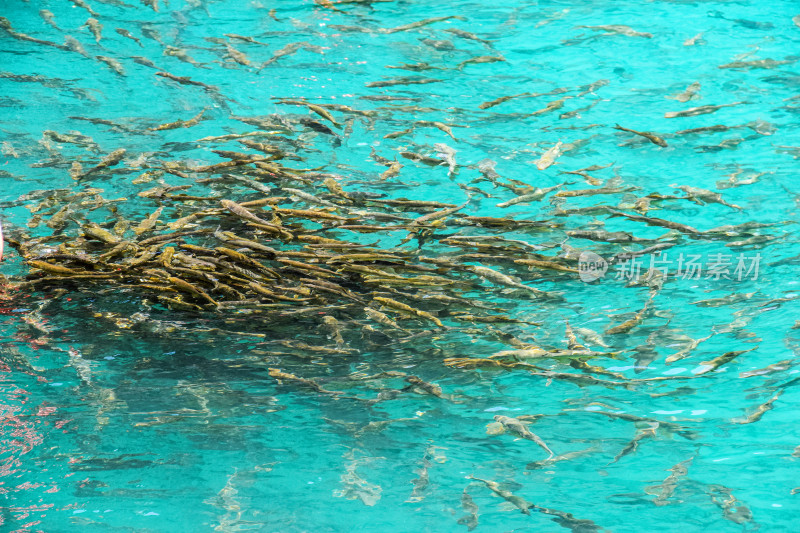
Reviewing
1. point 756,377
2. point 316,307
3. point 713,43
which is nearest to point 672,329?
point 756,377

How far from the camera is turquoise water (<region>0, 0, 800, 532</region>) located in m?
2.16

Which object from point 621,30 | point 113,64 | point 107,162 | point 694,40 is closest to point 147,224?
point 107,162

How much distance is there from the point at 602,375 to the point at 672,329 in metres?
0.46

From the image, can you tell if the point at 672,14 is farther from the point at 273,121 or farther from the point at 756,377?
the point at 756,377

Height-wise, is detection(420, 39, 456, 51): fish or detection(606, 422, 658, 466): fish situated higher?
detection(420, 39, 456, 51): fish

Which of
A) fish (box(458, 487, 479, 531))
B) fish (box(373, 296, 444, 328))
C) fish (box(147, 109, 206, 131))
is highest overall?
fish (box(147, 109, 206, 131))

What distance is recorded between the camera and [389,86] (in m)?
5.21

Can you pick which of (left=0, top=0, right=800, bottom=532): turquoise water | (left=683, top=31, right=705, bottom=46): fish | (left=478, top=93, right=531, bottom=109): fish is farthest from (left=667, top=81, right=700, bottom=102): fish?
(left=478, top=93, right=531, bottom=109): fish

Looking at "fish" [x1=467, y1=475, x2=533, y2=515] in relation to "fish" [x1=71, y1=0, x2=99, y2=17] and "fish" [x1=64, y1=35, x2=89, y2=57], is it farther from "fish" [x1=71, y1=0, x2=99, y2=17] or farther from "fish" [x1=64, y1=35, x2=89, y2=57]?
"fish" [x1=71, y1=0, x2=99, y2=17]

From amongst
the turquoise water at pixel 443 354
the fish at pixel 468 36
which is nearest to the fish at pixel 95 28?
the turquoise water at pixel 443 354

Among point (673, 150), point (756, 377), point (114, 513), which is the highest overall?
point (673, 150)

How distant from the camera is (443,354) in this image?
2.71 metres

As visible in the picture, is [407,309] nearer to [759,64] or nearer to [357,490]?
[357,490]

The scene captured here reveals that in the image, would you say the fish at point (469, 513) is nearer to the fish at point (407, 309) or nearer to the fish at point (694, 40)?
the fish at point (407, 309)
